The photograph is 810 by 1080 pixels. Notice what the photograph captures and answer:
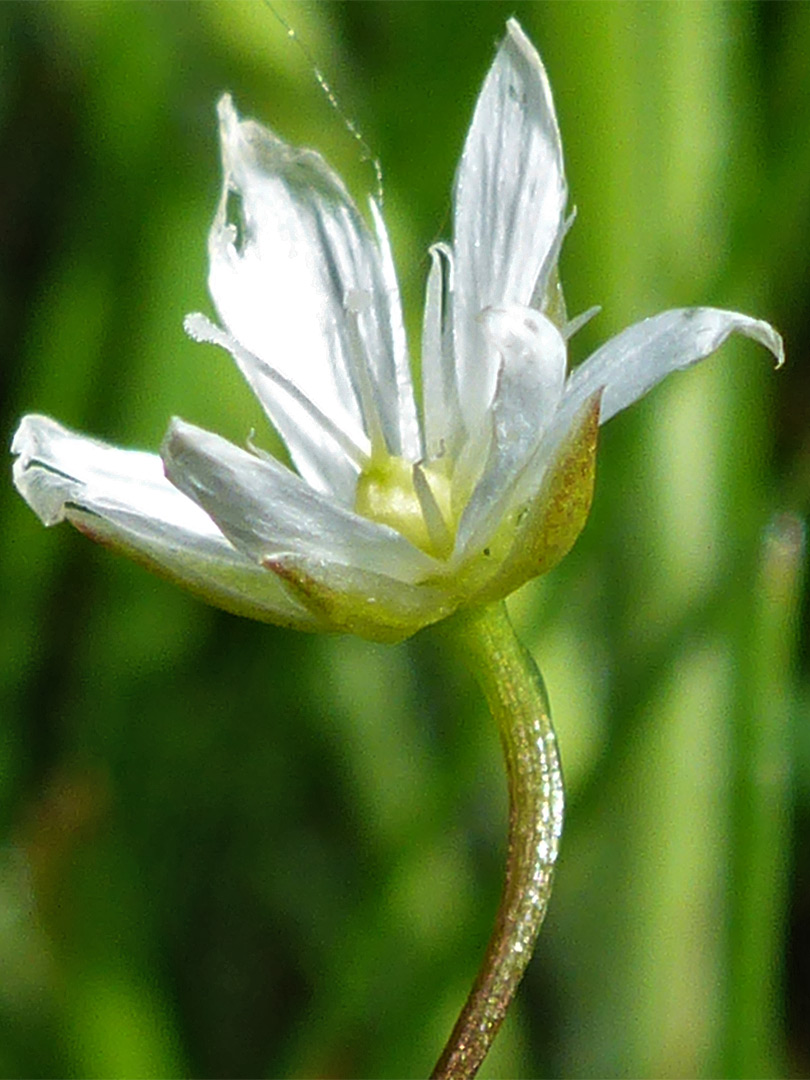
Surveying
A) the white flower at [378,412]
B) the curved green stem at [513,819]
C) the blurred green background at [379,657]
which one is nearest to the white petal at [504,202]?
the white flower at [378,412]

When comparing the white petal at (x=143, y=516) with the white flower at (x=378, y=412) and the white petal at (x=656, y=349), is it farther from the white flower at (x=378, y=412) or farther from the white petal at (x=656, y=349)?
the white petal at (x=656, y=349)

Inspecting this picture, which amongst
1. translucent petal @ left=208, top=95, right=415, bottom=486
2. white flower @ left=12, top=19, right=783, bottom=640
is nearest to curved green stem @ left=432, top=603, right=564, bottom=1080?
white flower @ left=12, top=19, right=783, bottom=640

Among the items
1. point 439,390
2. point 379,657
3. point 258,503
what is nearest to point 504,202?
point 439,390

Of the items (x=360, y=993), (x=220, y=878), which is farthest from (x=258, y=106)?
(x=360, y=993)

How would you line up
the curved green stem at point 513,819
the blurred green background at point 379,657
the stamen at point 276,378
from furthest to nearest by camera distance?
1. the blurred green background at point 379,657
2. the stamen at point 276,378
3. the curved green stem at point 513,819

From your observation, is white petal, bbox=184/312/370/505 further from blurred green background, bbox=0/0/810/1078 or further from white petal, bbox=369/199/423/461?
blurred green background, bbox=0/0/810/1078

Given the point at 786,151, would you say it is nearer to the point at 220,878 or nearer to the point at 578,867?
the point at 578,867
